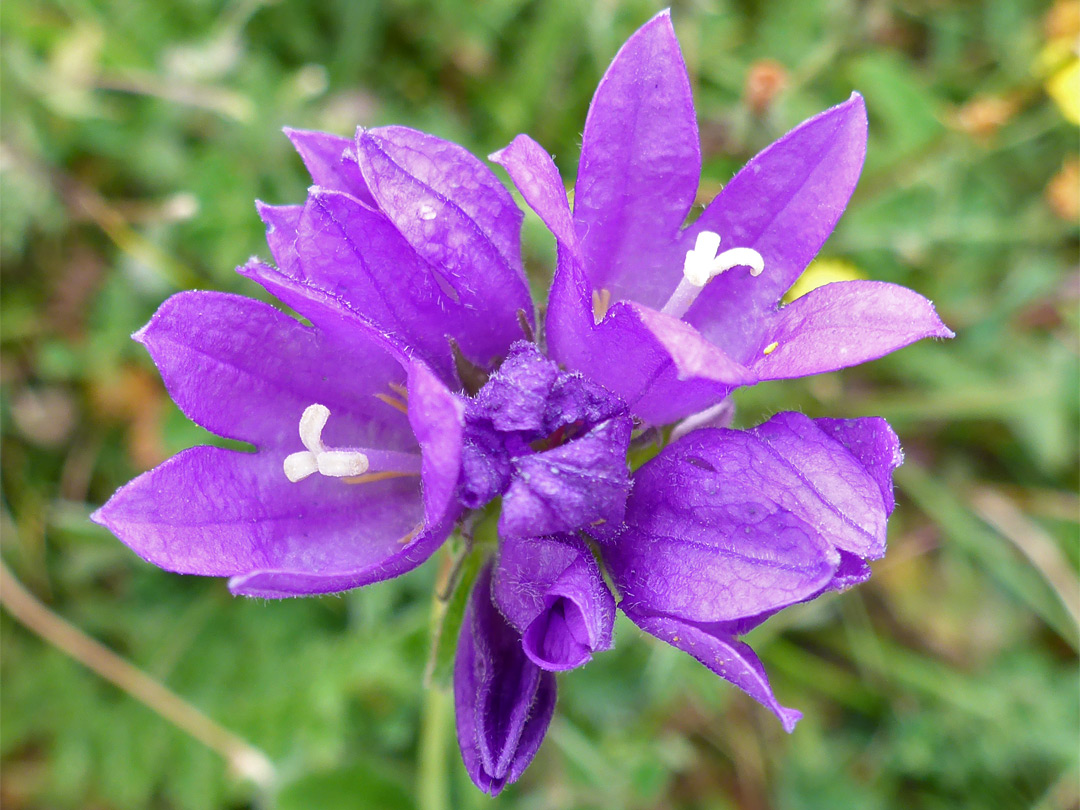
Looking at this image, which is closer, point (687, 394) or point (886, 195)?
point (687, 394)

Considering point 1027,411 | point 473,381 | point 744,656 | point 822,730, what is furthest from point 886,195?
point 744,656

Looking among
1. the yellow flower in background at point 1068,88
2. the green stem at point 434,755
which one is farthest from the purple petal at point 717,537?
the yellow flower in background at point 1068,88

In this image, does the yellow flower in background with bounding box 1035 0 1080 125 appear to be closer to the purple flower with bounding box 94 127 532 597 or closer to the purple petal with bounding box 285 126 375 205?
the purple flower with bounding box 94 127 532 597

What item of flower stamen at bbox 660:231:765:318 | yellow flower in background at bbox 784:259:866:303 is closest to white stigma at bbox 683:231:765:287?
flower stamen at bbox 660:231:765:318

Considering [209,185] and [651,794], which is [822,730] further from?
[209,185]

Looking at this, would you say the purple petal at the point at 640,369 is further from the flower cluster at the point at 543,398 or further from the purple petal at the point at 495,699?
the purple petal at the point at 495,699

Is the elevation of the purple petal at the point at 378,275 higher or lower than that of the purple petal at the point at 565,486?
higher
